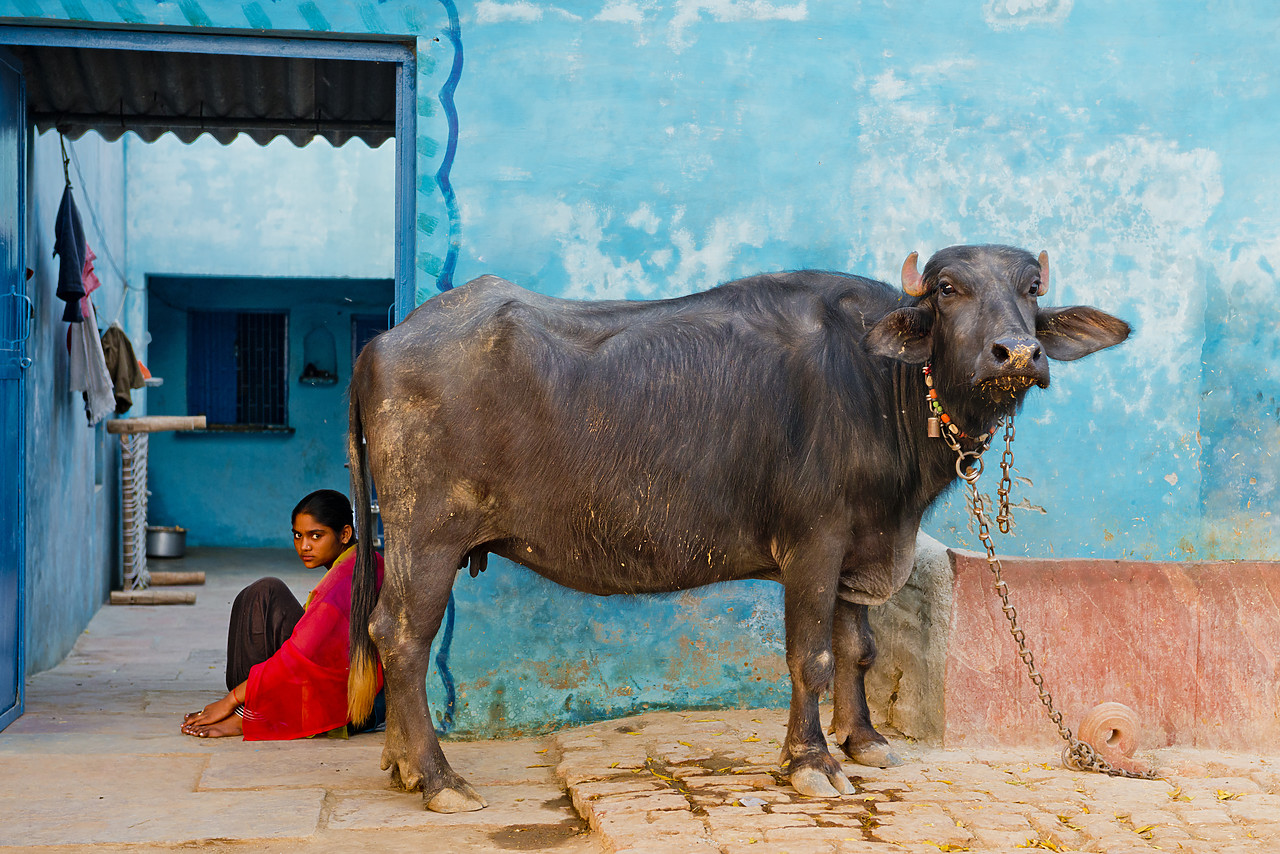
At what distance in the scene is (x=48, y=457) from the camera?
6383 mm

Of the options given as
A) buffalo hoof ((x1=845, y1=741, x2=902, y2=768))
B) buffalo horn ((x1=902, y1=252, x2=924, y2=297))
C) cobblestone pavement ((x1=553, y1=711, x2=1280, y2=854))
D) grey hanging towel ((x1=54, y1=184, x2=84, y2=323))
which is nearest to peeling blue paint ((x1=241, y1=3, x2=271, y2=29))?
grey hanging towel ((x1=54, y1=184, x2=84, y2=323))

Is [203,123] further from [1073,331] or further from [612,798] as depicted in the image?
[1073,331]

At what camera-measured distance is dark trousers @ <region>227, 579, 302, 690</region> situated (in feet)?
16.2

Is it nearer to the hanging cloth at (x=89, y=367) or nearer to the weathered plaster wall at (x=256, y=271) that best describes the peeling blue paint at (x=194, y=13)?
the hanging cloth at (x=89, y=367)

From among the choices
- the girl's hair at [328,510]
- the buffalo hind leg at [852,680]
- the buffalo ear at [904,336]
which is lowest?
the buffalo hind leg at [852,680]

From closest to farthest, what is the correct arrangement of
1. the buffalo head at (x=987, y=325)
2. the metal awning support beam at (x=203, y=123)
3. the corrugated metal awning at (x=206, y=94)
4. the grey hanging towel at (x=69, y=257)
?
the buffalo head at (x=987, y=325)
the corrugated metal awning at (x=206, y=94)
the metal awning support beam at (x=203, y=123)
the grey hanging towel at (x=69, y=257)

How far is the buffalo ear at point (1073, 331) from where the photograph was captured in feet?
12.5

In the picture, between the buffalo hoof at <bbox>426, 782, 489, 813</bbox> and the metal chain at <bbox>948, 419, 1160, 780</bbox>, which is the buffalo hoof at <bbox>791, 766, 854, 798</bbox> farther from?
the buffalo hoof at <bbox>426, 782, 489, 813</bbox>

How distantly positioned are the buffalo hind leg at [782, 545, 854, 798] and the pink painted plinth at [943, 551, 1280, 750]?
579mm

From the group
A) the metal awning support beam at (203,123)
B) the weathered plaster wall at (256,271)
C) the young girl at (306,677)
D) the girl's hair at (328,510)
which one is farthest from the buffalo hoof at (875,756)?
the weathered plaster wall at (256,271)

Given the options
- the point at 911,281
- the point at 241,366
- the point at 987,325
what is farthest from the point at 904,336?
the point at 241,366

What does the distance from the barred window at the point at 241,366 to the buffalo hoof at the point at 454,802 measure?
973 cm

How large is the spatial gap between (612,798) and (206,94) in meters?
4.25

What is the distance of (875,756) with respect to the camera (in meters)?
4.00
